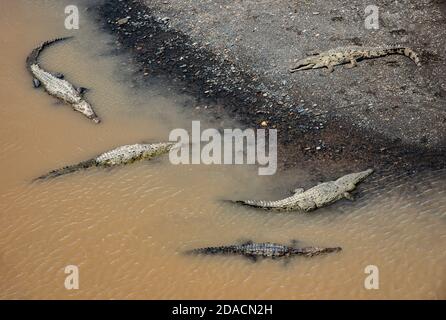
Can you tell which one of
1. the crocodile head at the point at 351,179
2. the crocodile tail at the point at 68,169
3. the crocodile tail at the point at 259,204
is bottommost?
the crocodile tail at the point at 259,204

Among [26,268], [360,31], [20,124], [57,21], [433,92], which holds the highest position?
[57,21]

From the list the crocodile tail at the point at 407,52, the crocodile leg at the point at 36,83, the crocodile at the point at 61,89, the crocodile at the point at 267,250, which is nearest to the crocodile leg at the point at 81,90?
the crocodile at the point at 61,89

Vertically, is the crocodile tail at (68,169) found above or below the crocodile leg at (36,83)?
below

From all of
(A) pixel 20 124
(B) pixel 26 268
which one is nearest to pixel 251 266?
(B) pixel 26 268

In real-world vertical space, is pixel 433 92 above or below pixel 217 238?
above

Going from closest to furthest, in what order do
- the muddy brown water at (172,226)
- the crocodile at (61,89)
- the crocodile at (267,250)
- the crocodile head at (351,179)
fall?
the muddy brown water at (172,226), the crocodile at (267,250), the crocodile head at (351,179), the crocodile at (61,89)

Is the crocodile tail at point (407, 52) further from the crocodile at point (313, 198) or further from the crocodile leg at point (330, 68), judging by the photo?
the crocodile at point (313, 198)

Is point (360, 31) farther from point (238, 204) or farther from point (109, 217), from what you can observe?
point (109, 217)

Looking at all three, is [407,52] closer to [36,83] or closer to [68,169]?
[68,169]
